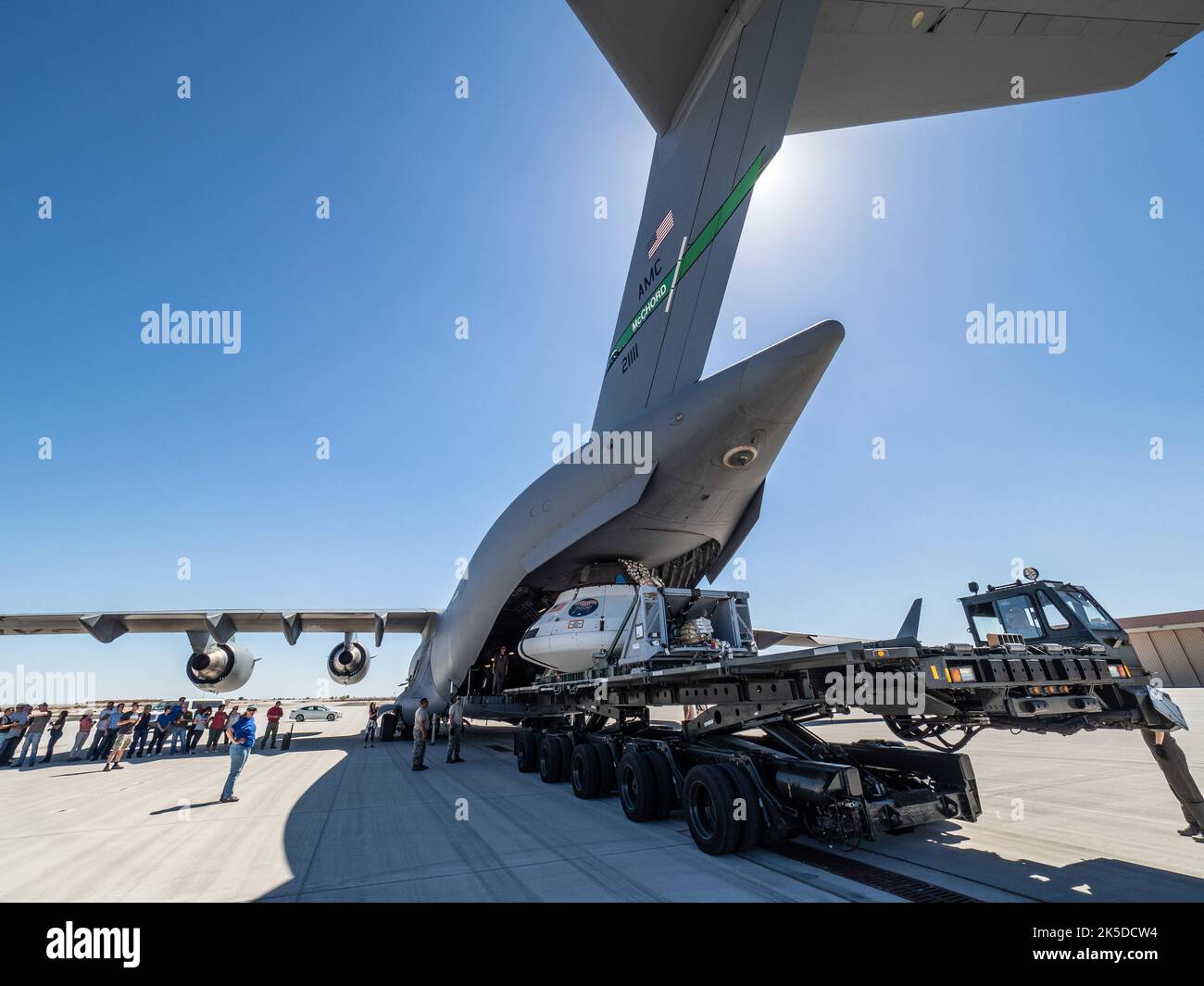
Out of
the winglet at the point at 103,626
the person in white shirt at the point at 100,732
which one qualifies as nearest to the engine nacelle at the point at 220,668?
the person in white shirt at the point at 100,732

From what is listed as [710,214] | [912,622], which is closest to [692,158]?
[710,214]

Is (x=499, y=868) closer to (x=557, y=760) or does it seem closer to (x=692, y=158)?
(x=557, y=760)

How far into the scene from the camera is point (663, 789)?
6.40m

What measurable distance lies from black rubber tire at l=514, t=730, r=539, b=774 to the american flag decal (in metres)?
10.7

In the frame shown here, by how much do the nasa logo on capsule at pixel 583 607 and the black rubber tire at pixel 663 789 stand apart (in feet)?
11.3

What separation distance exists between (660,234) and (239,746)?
12.3m

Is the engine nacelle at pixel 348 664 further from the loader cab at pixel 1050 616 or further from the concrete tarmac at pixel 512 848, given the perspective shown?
the loader cab at pixel 1050 616

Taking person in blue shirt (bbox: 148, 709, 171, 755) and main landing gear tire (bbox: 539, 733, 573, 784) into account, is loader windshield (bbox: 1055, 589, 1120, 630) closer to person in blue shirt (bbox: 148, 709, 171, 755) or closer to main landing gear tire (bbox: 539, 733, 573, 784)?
main landing gear tire (bbox: 539, 733, 573, 784)

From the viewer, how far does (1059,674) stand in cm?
450

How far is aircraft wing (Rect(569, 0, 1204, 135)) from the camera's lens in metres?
9.08

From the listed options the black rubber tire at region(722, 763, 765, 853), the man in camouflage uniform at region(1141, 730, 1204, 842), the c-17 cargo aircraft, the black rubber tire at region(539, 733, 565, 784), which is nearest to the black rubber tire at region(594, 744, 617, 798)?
the black rubber tire at region(539, 733, 565, 784)
